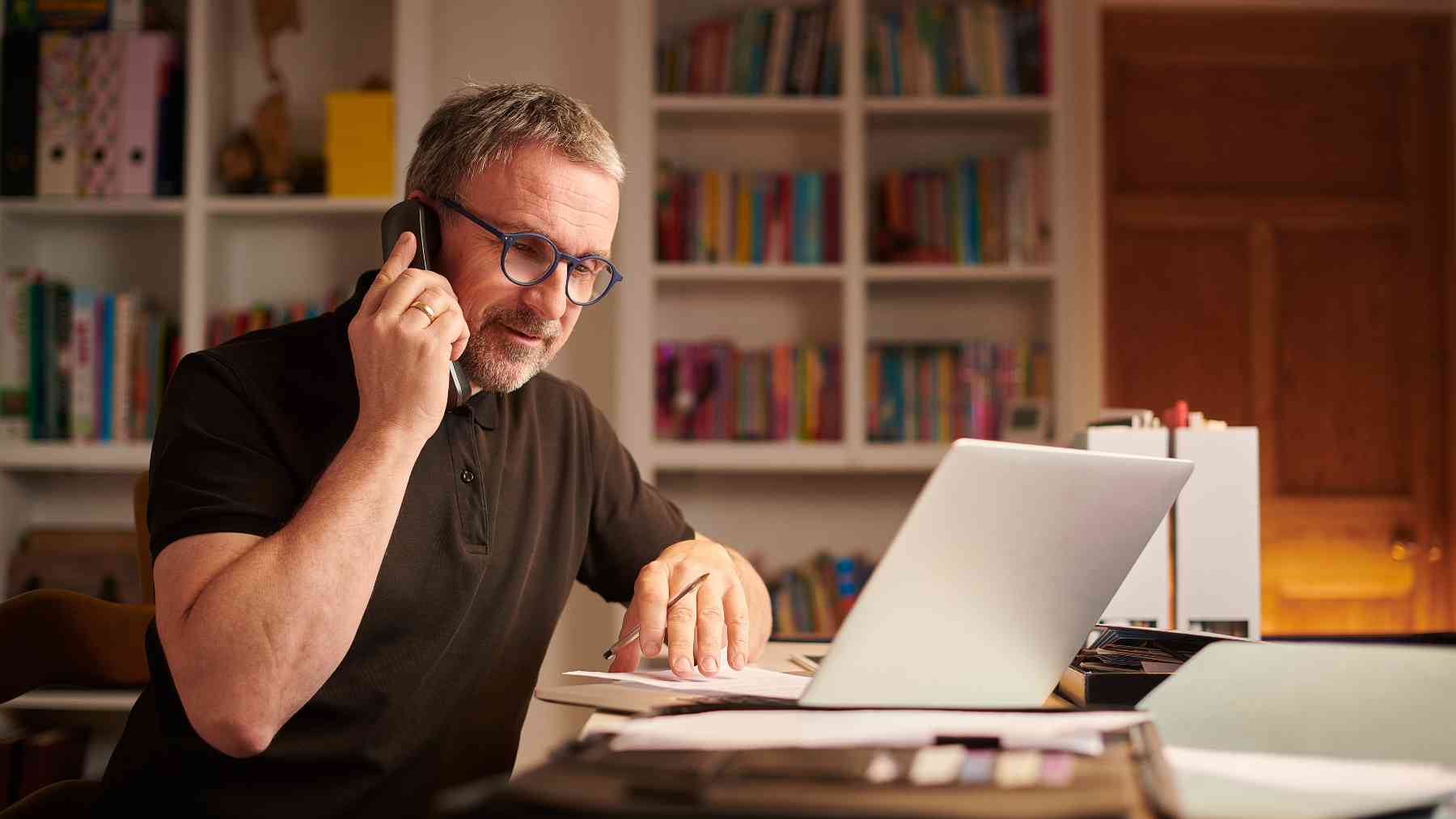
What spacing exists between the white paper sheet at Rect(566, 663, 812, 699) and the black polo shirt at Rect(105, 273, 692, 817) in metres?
0.25

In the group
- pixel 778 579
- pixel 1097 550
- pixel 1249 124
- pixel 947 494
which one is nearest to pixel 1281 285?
pixel 1249 124

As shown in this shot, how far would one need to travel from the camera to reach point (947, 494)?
703mm

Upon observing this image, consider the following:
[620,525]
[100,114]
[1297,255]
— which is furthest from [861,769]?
[1297,255]

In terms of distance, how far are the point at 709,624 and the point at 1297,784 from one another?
0.58 metres

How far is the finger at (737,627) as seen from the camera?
3.74 ft

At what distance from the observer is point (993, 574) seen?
0.79m

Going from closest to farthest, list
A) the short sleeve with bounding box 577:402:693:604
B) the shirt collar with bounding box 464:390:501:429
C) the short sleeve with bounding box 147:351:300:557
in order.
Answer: the short sleeve with bounding box 147:351:300:557 < the shirt collar with bounding box 464:390:501:429 < the short sleeve with bounding box 577:402:693:604

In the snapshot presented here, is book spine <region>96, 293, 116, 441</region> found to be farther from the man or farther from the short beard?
the short beard

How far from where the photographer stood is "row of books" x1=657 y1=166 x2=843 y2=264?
3012 mm

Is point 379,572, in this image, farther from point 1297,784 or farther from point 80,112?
point 80,112

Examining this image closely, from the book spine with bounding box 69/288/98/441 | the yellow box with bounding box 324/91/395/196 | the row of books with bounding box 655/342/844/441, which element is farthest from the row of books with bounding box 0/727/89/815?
the row of books with bounding box 655/342/844/441

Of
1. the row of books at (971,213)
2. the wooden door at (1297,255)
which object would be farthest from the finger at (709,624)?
the wooden door at (1297,255)

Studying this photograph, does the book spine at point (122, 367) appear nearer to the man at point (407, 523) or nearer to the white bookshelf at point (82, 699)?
the white bookshelf at point (82, 699)

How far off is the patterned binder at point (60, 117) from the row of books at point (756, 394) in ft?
5.04
